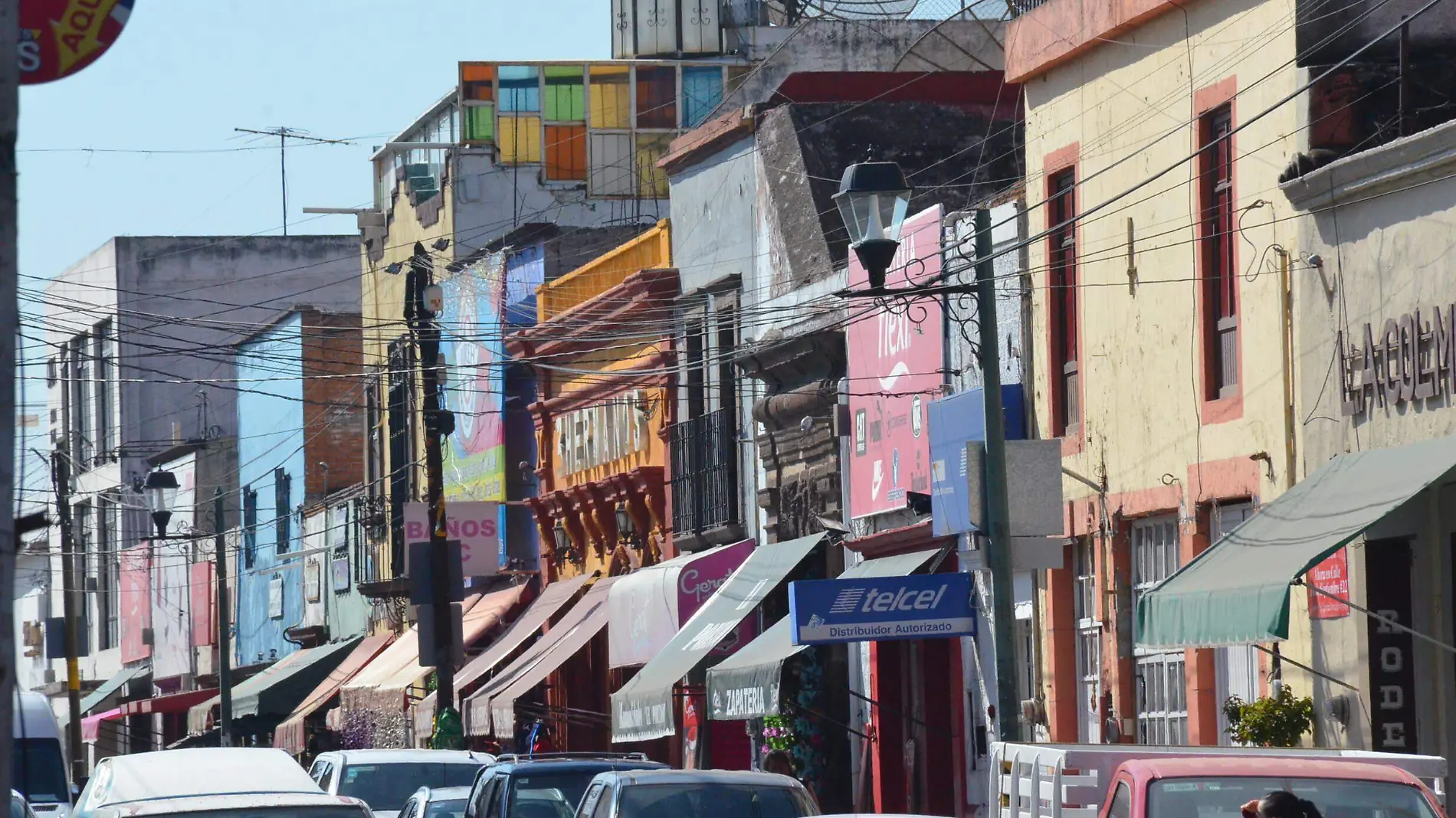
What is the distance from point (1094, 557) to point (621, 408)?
14353mm

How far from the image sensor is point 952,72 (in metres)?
30.2

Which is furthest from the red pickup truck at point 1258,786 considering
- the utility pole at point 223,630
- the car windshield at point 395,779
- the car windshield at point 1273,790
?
the utility pole at point 223,630

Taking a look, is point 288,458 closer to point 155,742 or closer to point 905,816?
point 155,742

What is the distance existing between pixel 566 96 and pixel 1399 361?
110 feet

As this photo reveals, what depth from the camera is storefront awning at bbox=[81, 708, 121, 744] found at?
57.8m

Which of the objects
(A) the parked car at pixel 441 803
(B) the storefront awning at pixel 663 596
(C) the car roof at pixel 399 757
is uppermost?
(B) the storefront awning at pixel 663 596

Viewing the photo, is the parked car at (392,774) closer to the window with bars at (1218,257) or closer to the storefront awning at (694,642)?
the storefront awning at (694,642)

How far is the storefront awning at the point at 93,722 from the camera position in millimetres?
57781

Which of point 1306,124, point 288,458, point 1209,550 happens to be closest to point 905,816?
point 1209,550

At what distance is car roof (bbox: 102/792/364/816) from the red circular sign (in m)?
6.77

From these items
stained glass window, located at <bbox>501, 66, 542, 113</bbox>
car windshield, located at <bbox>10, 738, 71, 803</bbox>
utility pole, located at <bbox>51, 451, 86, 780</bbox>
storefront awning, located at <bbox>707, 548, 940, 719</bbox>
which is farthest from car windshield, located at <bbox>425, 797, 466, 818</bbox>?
stained glass window, located at <bbox>501, 66, 542, 113</bbox>

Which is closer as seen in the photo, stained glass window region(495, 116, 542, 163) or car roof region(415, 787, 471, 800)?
car roof region(415, 787, 471, 800)

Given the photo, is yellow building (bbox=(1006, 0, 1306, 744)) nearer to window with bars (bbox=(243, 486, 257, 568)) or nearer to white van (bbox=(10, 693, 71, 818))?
white van (bbox=(10, 693, 71, 818))

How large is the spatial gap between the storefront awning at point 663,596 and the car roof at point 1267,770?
17.7 meters
